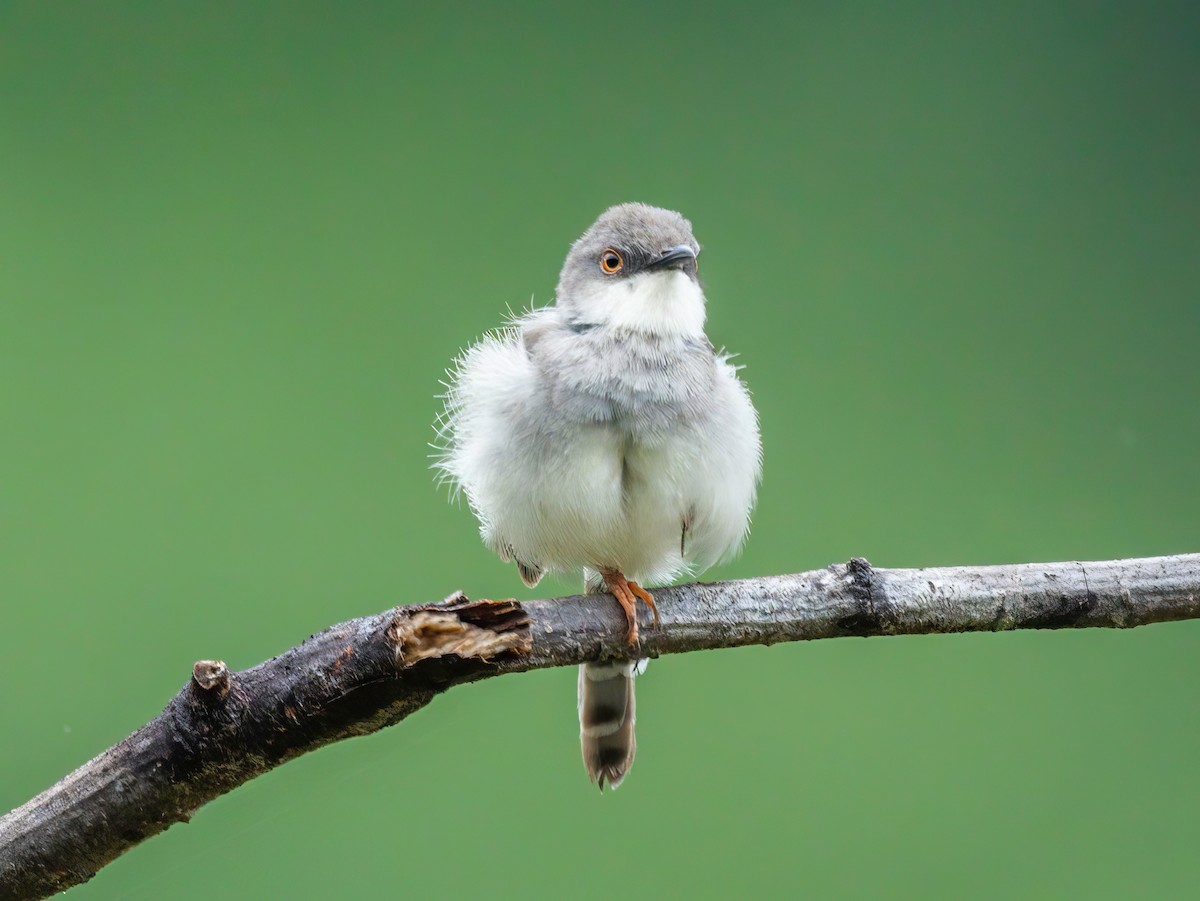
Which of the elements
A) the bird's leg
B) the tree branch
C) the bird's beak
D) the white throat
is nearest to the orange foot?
the bird's leg

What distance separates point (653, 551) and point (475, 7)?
2.41m

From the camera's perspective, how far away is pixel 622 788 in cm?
379

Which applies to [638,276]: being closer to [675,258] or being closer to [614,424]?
[675,258]

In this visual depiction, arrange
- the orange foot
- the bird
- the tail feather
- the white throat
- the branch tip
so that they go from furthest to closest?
the tail feather < the white throat < the bird < the orange foot < the branch tip

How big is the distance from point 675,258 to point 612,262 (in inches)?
6.2

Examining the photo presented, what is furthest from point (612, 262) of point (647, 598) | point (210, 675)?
point (210, 675)

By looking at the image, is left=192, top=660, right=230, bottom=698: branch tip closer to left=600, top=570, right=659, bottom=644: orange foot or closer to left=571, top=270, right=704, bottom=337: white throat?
left=600, top=570, right=659, bottom=644: orange foot

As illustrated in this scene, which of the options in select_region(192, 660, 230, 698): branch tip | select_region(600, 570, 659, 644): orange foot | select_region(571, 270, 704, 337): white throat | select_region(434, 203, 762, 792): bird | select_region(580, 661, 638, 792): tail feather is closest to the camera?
select_region(192, 660, 230, 698): branch tip

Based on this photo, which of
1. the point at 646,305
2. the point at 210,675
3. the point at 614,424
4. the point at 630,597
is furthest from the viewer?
the point at 646,305

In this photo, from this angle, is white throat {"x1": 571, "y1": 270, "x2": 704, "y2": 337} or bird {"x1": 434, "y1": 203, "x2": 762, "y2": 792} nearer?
bird {"x1": 434, "y1": 203, "x2": 762, "y2": 792}

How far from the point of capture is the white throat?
262 cm

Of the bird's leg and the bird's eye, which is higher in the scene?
the bird's eye

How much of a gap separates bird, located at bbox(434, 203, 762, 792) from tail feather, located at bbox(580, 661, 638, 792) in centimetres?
4

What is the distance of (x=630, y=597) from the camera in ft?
7.64
